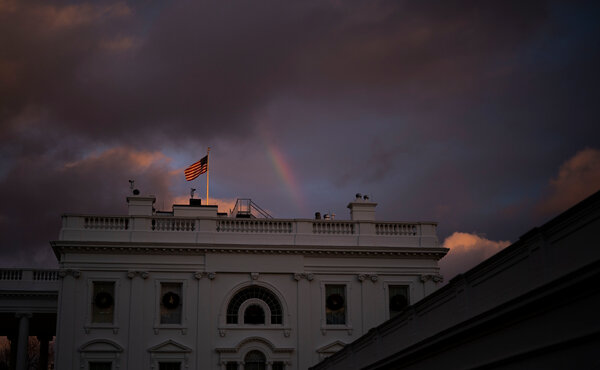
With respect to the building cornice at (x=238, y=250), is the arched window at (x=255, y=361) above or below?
below

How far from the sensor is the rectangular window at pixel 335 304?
1711 inches

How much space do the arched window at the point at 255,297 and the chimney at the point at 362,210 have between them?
6.49 m

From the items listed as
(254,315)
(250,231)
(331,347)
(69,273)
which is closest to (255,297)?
(254,315)

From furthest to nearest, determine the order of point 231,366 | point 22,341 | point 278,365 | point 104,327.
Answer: point 22,341 < point 278,365 < point 231,366 < point 104,327

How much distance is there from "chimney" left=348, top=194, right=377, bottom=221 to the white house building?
676 mm

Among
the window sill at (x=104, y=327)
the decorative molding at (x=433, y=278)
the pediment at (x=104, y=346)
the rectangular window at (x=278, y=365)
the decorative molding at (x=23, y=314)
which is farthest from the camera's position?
the decorative molding at (x=23, y=314)

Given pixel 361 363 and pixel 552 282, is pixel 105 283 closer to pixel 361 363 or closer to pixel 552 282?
pixel 361 363

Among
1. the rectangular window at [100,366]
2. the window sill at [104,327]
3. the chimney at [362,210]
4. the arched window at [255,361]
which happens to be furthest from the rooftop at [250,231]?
the rectangular window at [100,366]

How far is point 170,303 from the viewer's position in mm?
42406

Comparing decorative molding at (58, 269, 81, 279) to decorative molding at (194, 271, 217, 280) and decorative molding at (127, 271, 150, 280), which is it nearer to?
→ decorative molding at (127, 271, 150, 280)

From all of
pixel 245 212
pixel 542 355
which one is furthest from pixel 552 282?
pixel 245 212

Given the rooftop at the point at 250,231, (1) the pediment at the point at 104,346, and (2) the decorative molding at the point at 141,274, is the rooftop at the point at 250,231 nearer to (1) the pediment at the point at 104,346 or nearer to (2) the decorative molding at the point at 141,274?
(2) the decorative molding at the point at 141,274

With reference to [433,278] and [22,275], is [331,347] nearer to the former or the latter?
[433,278]

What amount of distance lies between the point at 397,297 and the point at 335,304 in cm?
347
